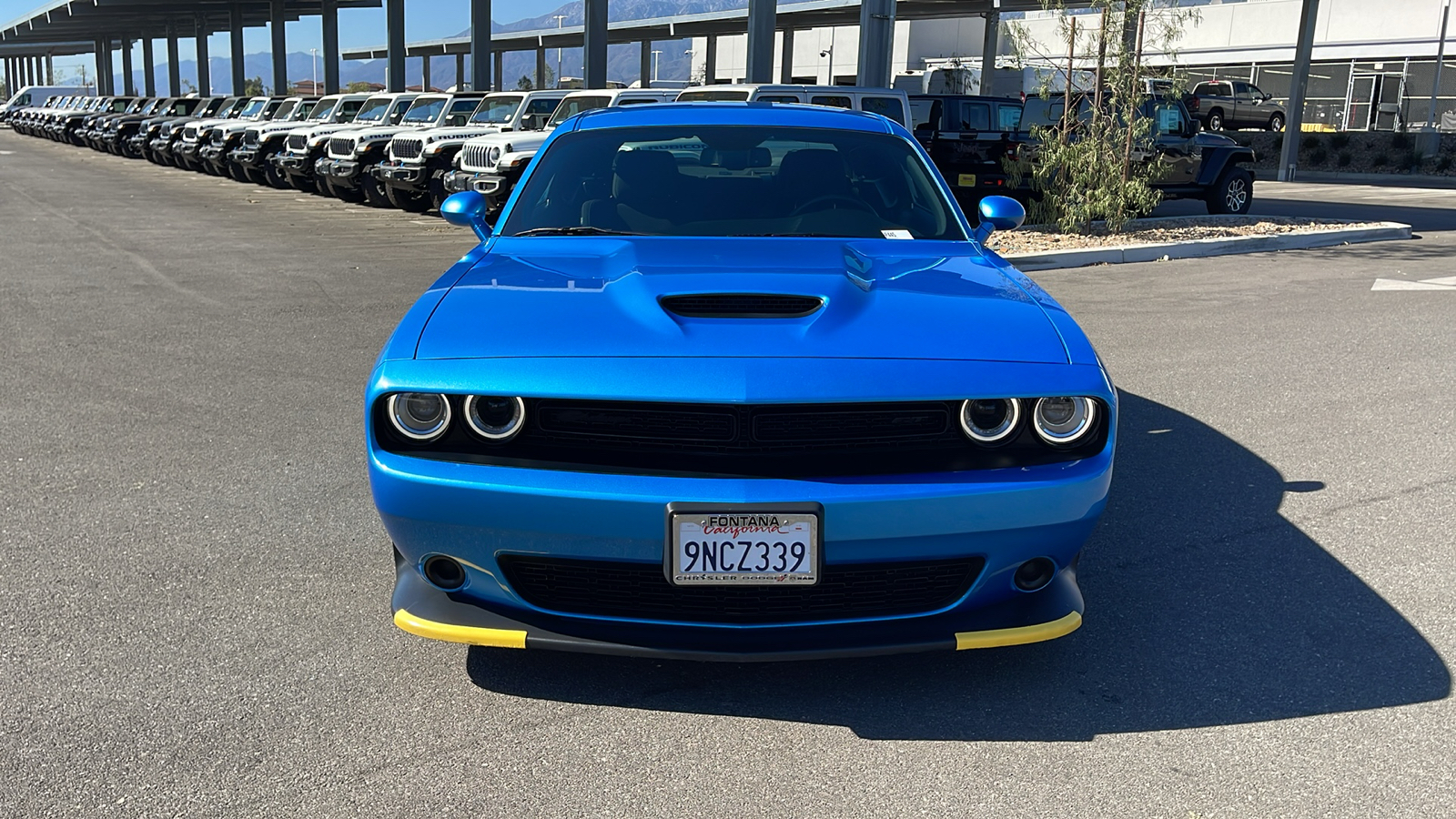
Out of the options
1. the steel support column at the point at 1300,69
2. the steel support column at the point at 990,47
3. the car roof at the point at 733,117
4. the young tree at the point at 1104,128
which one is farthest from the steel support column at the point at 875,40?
the steel support column at the point at 990,47

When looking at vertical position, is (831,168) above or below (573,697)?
above

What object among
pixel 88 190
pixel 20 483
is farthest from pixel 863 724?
pixel 88 190

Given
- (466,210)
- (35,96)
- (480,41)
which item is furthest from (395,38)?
(466,210)

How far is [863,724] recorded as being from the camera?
9.89ft

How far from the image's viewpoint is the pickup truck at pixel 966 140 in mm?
15633

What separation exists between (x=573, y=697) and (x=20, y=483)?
2902 millimetres

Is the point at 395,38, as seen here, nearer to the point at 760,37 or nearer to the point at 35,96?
the point at 760,37

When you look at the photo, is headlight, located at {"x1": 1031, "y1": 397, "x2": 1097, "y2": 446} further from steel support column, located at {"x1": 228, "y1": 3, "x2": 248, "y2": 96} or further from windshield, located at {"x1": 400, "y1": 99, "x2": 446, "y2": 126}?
steel support column, located at {"x1": 228, "y1": 3, "x2": 248, "y2": 96}

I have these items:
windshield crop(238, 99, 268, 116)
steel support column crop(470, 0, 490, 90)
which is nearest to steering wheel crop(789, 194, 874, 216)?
windshield crop(238, 99, 268, 116)

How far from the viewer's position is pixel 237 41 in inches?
2153

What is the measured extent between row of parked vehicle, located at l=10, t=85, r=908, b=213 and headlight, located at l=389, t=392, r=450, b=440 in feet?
27.4

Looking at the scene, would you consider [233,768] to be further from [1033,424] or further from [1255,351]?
[1255,351]

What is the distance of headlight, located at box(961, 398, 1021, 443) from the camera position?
296 cm

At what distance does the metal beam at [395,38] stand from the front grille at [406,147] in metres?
20.9
